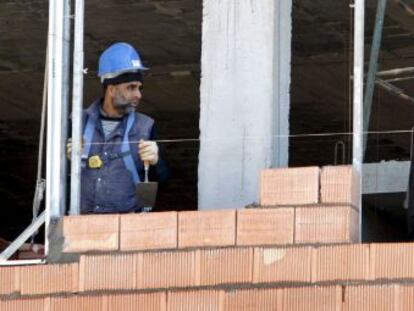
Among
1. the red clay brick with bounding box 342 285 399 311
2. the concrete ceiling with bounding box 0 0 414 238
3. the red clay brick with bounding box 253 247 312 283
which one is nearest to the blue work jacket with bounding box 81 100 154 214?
the red clay brick with bounding box 253 247 312 283

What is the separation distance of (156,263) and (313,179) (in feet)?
2.87

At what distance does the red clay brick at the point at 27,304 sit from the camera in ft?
26.9

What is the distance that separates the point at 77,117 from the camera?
8539 millimetres

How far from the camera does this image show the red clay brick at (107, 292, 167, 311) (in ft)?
26.1

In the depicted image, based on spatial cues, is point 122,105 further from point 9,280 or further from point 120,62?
point 9,280

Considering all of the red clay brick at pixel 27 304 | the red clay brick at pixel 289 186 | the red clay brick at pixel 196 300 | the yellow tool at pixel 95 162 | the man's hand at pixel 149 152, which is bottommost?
the red clay brick at pixel 27 304

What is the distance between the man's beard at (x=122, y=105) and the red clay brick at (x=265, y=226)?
1208mm

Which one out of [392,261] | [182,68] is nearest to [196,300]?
[392,261]

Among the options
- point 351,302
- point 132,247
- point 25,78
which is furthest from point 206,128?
point 25,78

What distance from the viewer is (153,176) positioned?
884 centimetres

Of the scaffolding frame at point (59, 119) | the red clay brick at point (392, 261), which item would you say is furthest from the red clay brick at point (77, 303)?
the red clay brick at point (392, 261)

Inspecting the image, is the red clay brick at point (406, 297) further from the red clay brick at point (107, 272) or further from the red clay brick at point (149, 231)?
the red clay brick at point (107, 272)

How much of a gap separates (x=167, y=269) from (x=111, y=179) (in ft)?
2.91

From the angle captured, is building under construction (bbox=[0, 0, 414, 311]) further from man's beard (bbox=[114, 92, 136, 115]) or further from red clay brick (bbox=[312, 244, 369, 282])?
man's beard (bbox=[114, 92, 136, 115])
